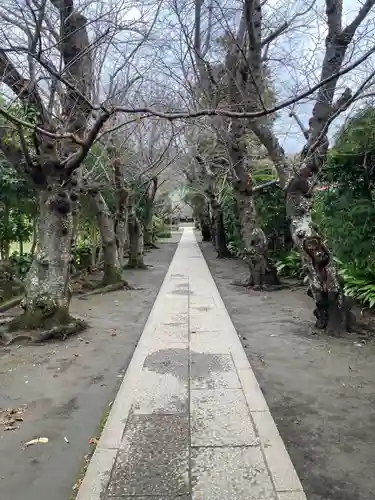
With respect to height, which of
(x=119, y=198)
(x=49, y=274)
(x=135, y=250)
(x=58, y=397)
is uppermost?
(x=119, y=198)

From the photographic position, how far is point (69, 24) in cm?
664

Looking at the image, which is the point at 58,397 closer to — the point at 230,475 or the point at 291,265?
the point at 230,475

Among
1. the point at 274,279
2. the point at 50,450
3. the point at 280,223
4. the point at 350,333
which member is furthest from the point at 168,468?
the point at 280,223

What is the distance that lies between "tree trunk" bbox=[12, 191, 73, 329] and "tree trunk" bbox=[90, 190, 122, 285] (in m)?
4.78

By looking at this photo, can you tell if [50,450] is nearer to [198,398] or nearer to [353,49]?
[198,398]

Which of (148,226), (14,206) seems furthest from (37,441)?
(148,226)

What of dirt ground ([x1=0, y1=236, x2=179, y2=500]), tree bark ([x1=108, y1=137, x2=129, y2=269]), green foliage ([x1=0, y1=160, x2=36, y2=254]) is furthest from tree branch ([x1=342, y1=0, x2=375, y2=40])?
tree bark ([x1=108, y1=137, x2=129, y2=269])

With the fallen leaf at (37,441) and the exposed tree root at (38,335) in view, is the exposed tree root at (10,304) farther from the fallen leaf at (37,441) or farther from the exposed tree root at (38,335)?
the fallen leaf at (37,441)

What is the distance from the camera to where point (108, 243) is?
40.4ft

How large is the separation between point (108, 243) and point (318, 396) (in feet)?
27.6

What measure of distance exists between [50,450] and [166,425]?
2.98ft

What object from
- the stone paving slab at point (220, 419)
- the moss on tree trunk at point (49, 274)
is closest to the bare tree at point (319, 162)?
the stone paving slab at point (220, 419)

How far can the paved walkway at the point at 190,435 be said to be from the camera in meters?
3.05

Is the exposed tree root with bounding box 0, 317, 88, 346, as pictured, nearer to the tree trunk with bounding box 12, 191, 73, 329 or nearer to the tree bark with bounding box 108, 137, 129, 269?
the tree trunk with bounding box 12, 191, 73, 329
